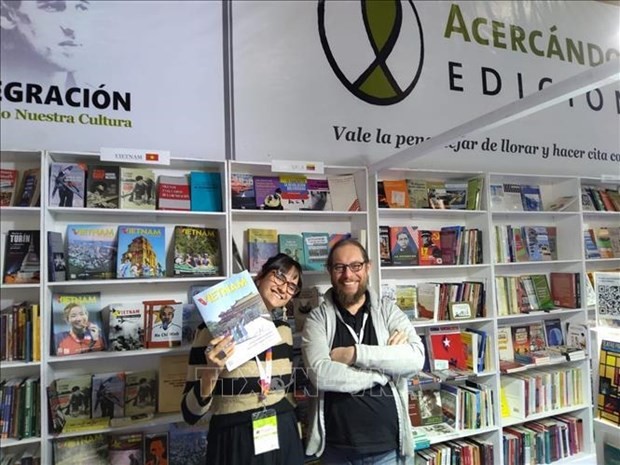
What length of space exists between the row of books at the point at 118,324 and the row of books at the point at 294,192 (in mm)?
691

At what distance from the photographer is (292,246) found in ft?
8.04

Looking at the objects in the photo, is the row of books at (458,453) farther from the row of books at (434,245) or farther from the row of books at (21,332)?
the row of books at (21,332)

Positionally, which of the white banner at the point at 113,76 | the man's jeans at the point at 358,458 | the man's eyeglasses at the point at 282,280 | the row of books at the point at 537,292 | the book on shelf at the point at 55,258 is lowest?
the man's jeans at the point at 358,458

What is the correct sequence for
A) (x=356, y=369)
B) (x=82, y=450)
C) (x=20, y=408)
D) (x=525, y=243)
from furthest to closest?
(x=525, y=243)
(x=82, y=450)
(x=20, y=408)
(x=356, y=369)

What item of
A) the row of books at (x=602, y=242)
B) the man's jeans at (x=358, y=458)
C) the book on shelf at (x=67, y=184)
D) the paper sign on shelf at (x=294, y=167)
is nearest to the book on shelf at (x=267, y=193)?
the paper sign on shelf at (x=294, y=167)

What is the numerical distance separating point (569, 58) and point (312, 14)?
2430 mm

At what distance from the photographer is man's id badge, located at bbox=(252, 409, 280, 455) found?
1447 mm

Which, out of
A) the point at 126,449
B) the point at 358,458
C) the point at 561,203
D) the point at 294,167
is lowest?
the point at 126,449

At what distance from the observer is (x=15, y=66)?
1.96m

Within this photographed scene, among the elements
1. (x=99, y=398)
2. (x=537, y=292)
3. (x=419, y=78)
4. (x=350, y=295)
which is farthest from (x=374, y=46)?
(x=99, y=398)

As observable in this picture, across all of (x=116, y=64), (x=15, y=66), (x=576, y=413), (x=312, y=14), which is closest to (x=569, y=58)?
(x=312, y=14)

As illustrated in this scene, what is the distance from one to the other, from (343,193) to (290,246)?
1.60ft

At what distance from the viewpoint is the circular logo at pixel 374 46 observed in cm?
275

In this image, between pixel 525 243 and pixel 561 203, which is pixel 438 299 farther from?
pixel 561 203
